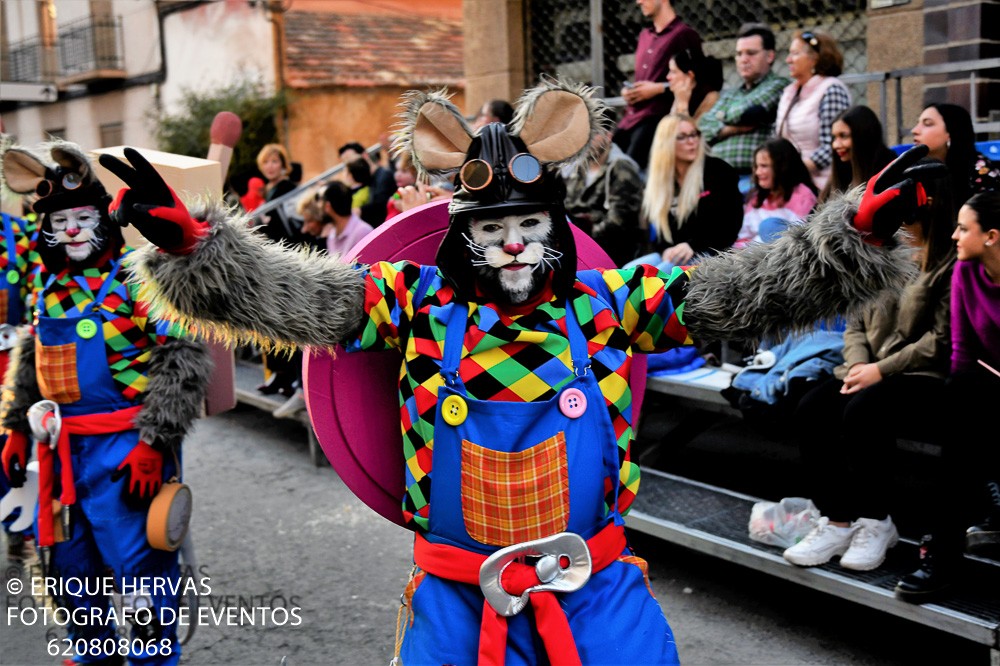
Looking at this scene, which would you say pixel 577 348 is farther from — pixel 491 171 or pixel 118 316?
pixel 118 316

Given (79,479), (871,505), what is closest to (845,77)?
(871,505)

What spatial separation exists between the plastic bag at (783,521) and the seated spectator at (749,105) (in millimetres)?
2398

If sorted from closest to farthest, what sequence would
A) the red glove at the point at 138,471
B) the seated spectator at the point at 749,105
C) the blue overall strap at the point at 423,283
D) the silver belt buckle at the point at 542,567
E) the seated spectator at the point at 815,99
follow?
the silver belt buckle at the point at 542,567 < the blue overall strap at the point at 423,283 < the red glove at the point at 138,471 < the seated spectator at the point at 815,99 < the seated spectator at the point at 749,105

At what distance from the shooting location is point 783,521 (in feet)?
13.8

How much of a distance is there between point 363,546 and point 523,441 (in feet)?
10.6

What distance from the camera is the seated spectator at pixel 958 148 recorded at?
416 centimetres

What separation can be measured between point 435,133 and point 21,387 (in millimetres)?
2325

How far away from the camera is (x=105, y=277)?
388 cm

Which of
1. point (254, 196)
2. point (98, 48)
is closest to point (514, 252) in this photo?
point (254, 196)

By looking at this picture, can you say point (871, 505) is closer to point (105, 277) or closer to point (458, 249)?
point (458, 249)

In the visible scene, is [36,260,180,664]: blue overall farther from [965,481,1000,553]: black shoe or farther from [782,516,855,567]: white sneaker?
[965,481,1000,553]: black shoe

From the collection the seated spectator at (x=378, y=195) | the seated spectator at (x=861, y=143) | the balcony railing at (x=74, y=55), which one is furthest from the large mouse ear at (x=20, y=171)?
the balcony railing at (x=74, y=55)

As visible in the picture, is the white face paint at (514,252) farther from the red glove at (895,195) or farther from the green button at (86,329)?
the green button at (86,329)

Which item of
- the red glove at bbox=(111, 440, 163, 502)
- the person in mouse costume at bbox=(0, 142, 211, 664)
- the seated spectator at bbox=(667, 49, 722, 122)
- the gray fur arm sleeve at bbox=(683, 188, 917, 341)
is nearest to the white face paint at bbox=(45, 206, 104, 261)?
the person in mouse costume at bbox=(0, 142, 211, 664)
